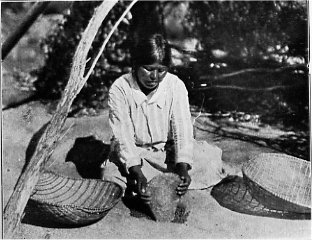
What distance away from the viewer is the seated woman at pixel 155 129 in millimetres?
1912

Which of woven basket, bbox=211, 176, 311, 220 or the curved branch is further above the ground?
the curved branch

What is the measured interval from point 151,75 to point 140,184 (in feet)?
1.44

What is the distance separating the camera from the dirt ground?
188 cm

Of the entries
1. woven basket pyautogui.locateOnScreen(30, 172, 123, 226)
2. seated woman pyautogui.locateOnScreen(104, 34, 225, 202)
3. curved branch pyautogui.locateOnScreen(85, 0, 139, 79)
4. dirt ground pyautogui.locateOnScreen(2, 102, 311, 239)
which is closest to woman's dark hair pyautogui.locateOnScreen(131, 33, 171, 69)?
seated woman pyautogui.locateOnScreen(104, 34, 225, 202)

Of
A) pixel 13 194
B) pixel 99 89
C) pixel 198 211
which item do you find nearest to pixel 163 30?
pixel 99 89

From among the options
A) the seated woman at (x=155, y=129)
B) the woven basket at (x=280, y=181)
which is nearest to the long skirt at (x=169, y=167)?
the seated woman at (x=155, y=129)

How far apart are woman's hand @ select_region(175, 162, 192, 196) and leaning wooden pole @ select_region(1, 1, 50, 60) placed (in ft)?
2.87

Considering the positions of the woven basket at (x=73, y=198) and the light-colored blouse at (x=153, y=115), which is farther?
the light-colored blouse at (x=153, y=115)

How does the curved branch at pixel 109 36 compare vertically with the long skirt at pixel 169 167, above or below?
above

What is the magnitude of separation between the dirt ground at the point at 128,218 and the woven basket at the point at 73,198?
A: 4 centimetres

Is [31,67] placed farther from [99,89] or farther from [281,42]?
[281,42]

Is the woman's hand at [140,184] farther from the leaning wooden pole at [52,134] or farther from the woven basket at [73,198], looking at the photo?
the leaning wooden pole at [52,134]

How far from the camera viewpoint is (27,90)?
2.04m

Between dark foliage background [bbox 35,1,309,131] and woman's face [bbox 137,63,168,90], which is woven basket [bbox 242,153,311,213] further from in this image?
woman's face [bbox 137,63,168,90]
